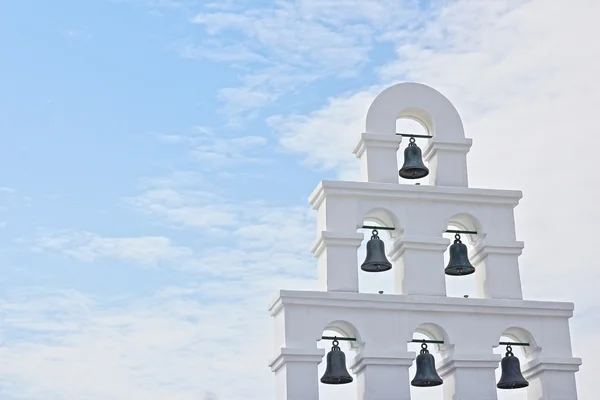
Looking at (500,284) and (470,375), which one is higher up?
(500,284)

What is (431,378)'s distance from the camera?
70.1 ft

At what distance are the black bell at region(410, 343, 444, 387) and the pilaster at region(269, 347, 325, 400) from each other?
173 cm

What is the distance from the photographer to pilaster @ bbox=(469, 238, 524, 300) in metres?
22.1

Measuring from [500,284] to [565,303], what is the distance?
1.10m

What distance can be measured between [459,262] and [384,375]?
8.35 feet

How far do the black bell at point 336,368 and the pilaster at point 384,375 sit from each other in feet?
1.07

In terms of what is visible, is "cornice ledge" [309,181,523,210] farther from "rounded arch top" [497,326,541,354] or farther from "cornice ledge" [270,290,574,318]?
"rounded arch top" [497,326,541,354]

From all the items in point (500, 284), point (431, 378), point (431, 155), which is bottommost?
point (431, 378)

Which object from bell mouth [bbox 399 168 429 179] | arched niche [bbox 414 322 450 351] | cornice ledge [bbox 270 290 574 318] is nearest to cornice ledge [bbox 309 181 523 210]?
bell mouth [bbox 399 168 429 179]

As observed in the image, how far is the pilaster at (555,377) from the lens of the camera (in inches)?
850

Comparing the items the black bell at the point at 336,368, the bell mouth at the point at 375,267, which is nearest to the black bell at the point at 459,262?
the bell mouth at the point at 375,267

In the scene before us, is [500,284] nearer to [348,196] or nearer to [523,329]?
[523,329]

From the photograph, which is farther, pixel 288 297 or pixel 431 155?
pixel 431 155

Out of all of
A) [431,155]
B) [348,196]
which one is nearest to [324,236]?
[348,196]
